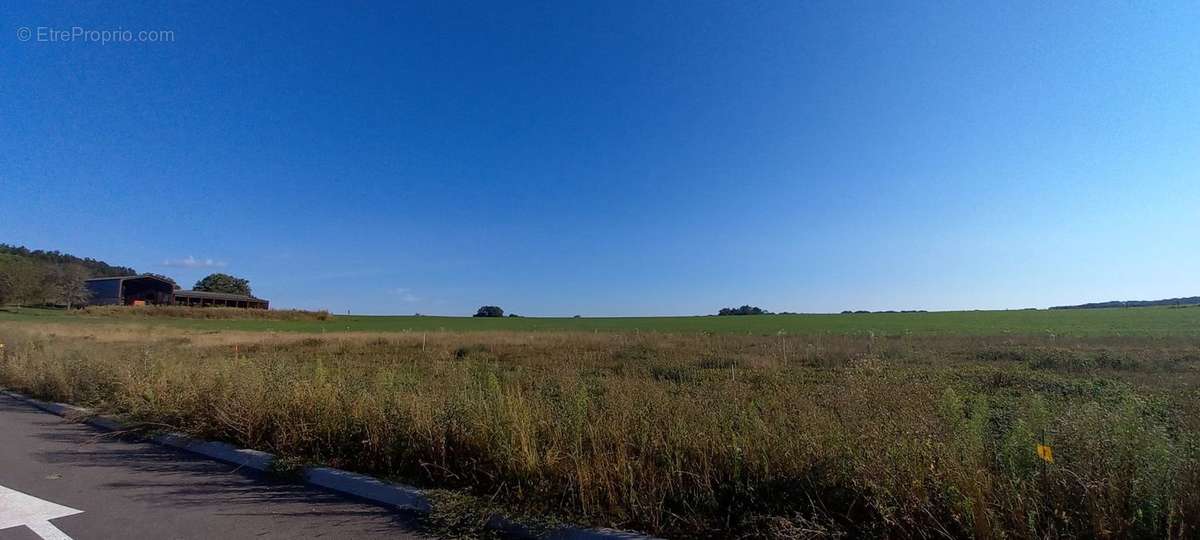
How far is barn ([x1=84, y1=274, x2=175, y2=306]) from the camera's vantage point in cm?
9262

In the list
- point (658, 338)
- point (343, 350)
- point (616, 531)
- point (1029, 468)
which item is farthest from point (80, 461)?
point (658, 338)

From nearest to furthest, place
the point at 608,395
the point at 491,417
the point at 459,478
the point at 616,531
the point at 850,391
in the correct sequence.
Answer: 1. the point at 616,531
2. the point at 459,478
3. the point at 491,417
4. the point at 850,391
5. the point at 608,395

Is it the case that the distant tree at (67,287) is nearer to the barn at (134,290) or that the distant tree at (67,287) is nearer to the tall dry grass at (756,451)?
the barn at (134,290)

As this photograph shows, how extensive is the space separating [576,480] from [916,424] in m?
2.71

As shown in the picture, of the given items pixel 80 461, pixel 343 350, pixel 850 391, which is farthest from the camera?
pixel 343 350

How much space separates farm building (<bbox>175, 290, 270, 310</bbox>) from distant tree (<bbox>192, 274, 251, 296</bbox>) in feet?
103

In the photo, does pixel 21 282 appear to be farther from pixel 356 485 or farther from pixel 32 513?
pixel 356 485

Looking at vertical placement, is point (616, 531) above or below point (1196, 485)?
below

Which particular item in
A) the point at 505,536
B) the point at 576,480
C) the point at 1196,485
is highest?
the point at 1196,485

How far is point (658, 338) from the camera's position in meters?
28.6

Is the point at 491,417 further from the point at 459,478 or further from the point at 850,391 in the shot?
the point at 850,391

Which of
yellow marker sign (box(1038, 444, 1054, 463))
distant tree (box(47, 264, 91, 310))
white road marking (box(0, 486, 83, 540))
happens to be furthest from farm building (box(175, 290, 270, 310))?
yellow marker sign (box(1038, 444, 1054, 463))

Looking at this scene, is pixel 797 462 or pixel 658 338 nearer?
pixel 797 462

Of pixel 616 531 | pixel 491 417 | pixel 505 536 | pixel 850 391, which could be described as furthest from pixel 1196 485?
pixel 491 417
